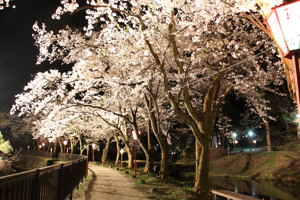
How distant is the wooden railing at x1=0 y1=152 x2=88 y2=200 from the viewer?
12.2ft

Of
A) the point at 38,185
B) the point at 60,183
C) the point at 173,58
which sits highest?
the point at 173,58

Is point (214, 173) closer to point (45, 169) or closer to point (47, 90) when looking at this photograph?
point (47, 90)

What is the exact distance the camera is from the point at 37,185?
493 cm

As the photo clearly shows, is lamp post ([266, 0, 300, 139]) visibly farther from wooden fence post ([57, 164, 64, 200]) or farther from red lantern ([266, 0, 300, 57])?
wooden fence post ([57, 164, 64, 200])

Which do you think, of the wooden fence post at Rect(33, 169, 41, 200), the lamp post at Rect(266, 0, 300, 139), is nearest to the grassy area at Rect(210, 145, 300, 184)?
the lamp post at Rect(266, 0, 300, 139)

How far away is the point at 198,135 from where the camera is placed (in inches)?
411

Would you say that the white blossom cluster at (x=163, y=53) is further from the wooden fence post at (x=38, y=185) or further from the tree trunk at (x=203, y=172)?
the wooden fence post at (x=38, y=185)

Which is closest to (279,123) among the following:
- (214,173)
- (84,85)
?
(214,173)

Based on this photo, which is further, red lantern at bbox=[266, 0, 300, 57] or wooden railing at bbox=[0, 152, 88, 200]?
red lantern at bbox=[266, 0, 300, 57]

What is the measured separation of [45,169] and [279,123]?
121ft

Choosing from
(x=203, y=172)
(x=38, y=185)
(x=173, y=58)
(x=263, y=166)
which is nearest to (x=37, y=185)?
(x=38, y=185)

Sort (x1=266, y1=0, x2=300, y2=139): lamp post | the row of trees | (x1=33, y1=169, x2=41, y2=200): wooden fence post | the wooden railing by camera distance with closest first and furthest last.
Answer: the wooden railing
(x1=266, y1=0, x2=300, y2=139): lamp post
(x1=33, y1=169, x2=41, y2=200): wooden fence post
the row of trees

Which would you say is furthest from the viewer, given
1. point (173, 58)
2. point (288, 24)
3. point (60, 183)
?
point (173, 58)

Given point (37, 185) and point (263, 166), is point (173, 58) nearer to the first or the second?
point (37, 185)
